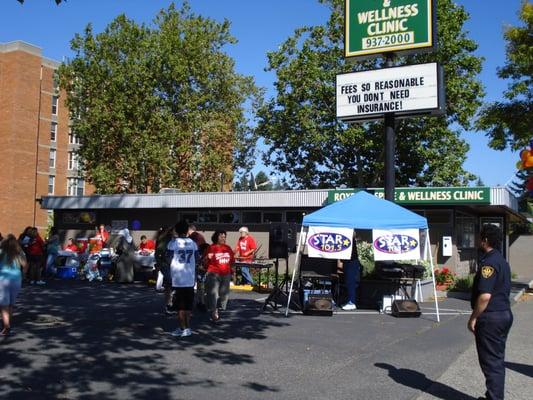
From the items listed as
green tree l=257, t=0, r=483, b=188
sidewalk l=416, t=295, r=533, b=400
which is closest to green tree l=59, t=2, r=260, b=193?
green tree l=257, t=0, r=483, b=188

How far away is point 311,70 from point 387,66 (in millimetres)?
17759

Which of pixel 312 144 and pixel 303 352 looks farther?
pixel 312 144

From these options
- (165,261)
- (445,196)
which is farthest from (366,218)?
(445,196)

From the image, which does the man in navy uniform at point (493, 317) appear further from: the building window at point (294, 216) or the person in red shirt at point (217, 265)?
the building window at point (294, 216)

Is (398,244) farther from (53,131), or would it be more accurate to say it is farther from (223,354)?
(53,131)

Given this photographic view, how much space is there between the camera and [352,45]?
51.8ft

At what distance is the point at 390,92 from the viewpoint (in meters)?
14.9

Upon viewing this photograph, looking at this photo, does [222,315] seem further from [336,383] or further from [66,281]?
[66,281]

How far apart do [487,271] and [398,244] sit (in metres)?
6.32

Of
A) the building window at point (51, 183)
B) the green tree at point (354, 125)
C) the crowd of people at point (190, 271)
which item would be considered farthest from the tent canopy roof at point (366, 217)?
the building window at point (51, 183)

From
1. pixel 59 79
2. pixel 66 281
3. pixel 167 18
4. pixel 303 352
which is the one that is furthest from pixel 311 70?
pixel 303 352

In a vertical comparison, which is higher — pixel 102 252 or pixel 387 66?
pixel 387 66

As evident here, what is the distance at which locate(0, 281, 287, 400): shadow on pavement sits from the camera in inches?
236

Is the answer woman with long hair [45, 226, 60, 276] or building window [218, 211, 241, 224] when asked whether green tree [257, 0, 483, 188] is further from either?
woman with long hair [45, 226, 60, 276]
